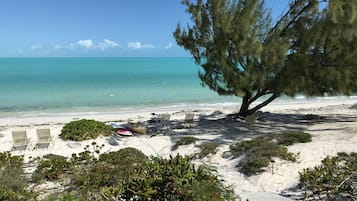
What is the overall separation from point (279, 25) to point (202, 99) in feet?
48.5

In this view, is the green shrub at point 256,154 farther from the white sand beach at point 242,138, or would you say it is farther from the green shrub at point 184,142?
the green shrub at point 184,142

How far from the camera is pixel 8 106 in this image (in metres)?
22.4

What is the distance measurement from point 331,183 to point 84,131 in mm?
8245

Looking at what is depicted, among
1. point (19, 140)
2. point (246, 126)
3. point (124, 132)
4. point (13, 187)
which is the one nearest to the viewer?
point (13, 187)

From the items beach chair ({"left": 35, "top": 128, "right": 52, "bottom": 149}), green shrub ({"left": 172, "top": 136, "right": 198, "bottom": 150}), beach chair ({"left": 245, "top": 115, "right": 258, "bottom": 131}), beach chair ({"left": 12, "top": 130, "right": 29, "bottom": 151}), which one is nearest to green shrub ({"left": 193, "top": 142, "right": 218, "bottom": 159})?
green shrub ({"left": 172, "top": 136, "right": 198, "bottom": 150})

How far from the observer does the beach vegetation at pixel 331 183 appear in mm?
5246

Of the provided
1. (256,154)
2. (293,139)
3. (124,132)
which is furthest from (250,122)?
(124,132)

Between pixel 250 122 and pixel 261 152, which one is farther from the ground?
pixel 250 122

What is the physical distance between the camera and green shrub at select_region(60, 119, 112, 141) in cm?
1141

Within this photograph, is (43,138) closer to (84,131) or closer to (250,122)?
(84,131)

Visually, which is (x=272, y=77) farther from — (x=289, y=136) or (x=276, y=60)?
(x=289, y=136)

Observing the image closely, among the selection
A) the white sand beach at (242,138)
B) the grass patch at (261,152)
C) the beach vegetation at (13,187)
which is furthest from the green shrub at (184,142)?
the beach vegetation at (13,187)

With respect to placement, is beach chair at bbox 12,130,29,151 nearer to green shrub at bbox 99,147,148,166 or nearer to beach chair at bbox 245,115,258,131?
green shrub at bbox 99,147,148,166

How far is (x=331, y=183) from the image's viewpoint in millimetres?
5457
